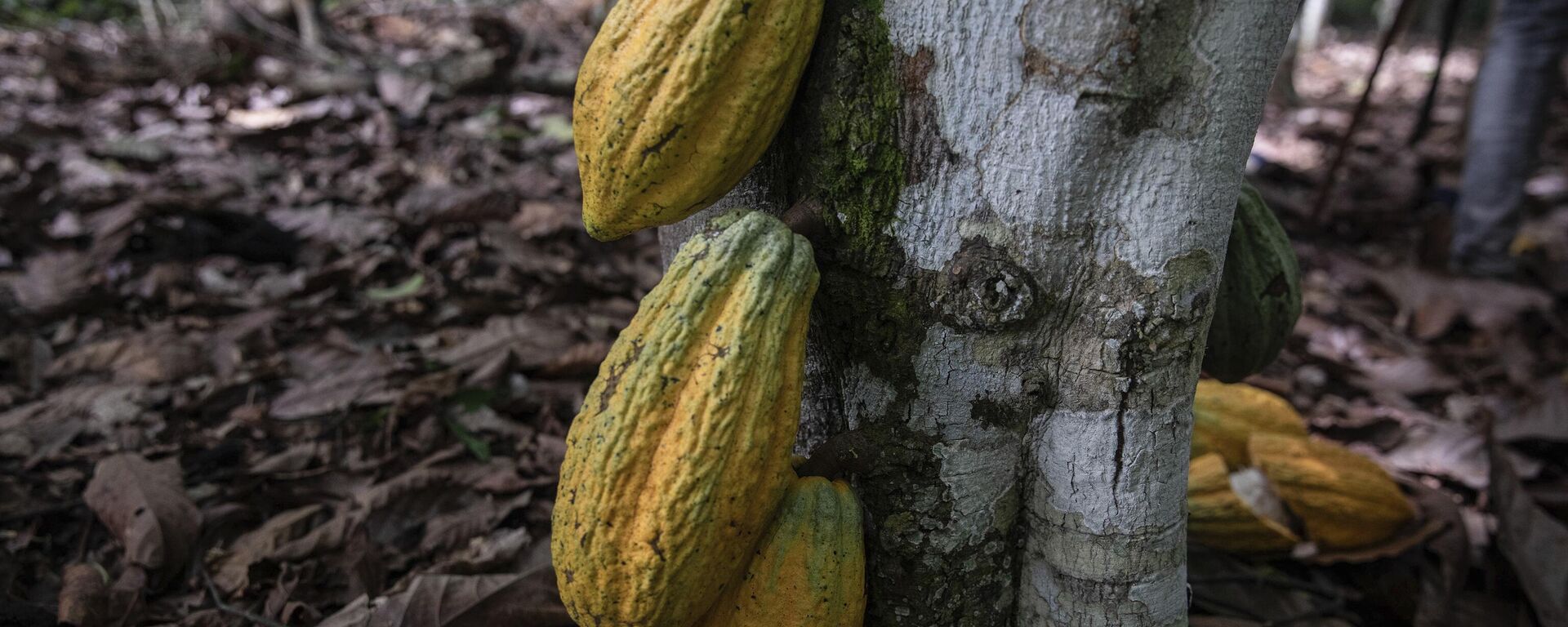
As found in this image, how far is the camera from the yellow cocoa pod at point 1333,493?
1.62 m

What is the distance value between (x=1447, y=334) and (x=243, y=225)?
3.74 m

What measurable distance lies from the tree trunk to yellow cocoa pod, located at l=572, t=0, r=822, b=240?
0.28 feet

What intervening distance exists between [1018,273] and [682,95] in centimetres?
37

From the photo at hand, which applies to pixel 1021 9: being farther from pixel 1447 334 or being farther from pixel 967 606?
pixel 1447 334

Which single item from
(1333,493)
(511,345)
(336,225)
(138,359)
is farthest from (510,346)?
(1333,493)

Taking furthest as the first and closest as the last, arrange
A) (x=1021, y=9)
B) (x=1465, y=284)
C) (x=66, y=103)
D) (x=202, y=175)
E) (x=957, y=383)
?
(x=66, y=103) → (x=1465, y=284) → (x=202, y=175) → (x=957, y=383) → (x=1021, y=9)

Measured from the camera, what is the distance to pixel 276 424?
1.78 m

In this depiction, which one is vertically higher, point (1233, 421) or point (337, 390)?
point (1233, 421)

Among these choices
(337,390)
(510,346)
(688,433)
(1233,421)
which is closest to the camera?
(688,433)

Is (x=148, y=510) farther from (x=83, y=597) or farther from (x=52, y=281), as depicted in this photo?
(x=52, y=281)

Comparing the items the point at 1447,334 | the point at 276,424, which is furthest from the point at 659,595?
the point at 1447,334

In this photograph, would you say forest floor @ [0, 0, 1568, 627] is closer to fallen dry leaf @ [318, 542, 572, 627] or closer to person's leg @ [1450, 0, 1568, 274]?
fallen dry leaf @ [318, 542, 572, 627]

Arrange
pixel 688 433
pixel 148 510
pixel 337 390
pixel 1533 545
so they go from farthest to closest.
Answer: pixel 337 390
pixel 1533 545
pixel 148 510
pixel 688 433

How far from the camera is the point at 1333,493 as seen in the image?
162cm
